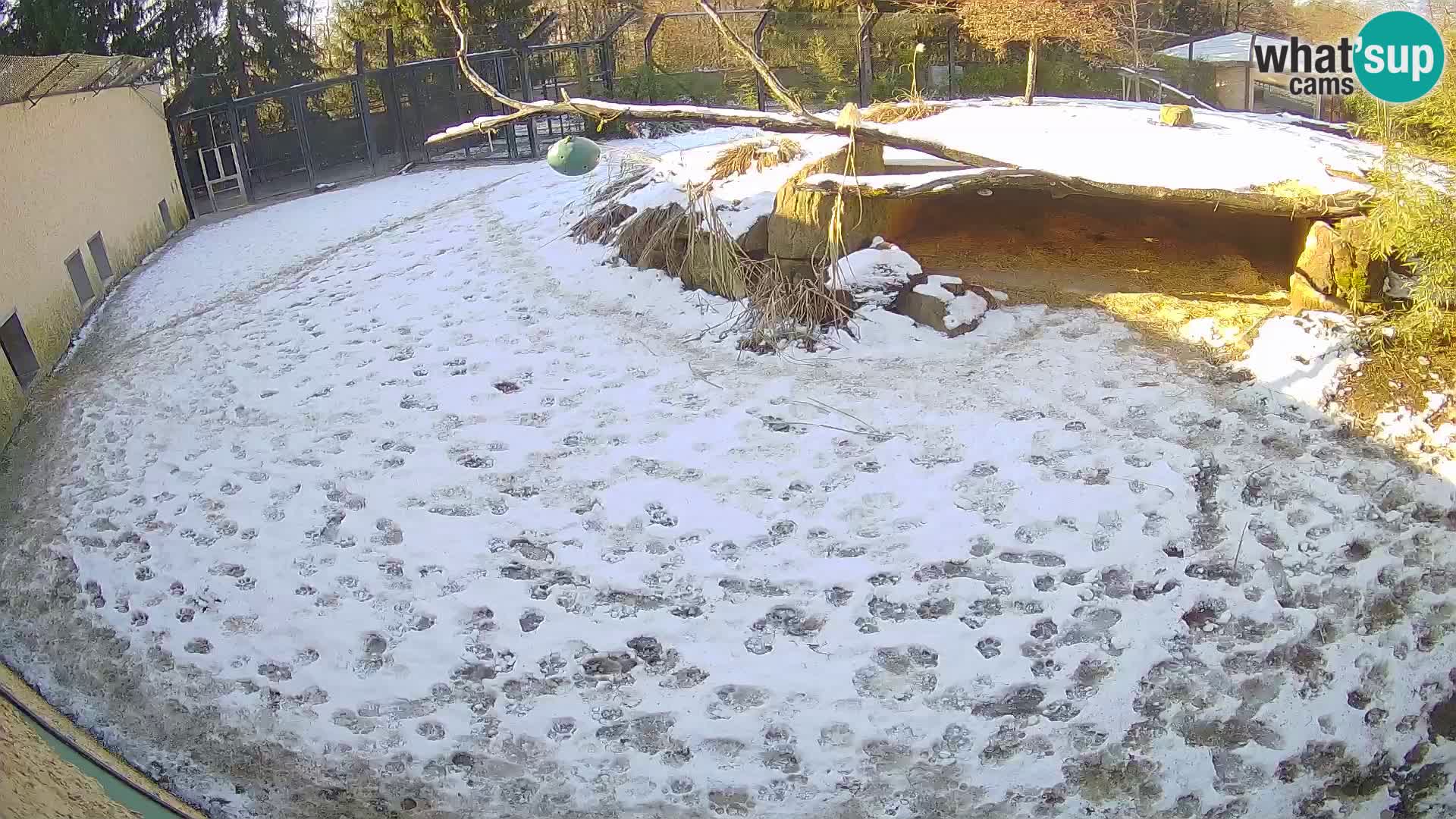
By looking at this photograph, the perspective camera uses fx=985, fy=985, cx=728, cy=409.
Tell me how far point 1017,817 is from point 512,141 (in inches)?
491

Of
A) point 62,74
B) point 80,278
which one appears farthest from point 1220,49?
point 80,278

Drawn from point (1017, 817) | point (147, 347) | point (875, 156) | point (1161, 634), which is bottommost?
point (1017, 817)

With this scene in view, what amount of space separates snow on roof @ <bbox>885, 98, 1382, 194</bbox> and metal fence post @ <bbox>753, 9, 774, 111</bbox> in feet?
20.0

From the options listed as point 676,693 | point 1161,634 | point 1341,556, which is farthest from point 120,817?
point 1341,556

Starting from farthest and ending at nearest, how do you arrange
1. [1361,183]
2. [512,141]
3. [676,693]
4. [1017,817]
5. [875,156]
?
[512,141]
[875,156]
[1361,183]
[676,693]
[1017,817]

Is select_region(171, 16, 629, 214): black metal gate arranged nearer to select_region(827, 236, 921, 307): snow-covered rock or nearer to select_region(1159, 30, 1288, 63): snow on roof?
select_region(827, 236, 921, 307): snow-covered rock

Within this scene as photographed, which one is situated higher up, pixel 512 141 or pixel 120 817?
pixel 512 141

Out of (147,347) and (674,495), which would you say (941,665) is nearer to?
(674,495)

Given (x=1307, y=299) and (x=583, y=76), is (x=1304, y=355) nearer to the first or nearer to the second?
(x=1307, y=299)

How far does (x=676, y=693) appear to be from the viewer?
12.4ft

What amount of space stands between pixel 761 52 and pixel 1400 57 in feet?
35.6

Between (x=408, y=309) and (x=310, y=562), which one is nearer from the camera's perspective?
(x=310, y=562)

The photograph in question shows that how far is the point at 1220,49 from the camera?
15180mm
